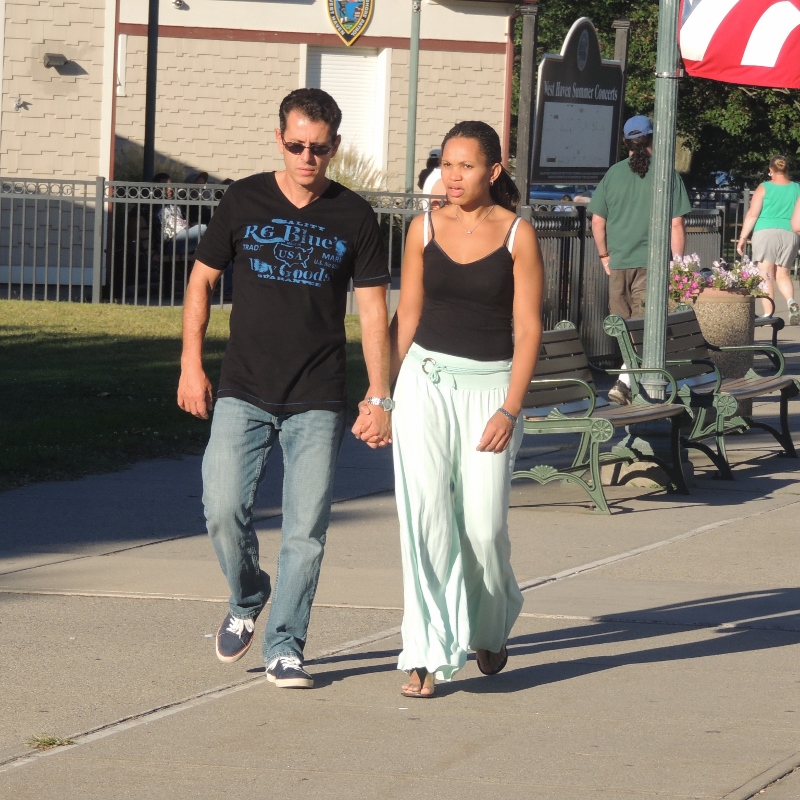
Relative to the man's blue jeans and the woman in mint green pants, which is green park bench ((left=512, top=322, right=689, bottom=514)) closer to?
the woman in mint green pants

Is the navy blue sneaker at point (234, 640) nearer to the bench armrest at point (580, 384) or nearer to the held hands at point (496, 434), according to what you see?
the held hands at point (496, 434)

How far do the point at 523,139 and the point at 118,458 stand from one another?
464 cm

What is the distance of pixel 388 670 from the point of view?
5426mm

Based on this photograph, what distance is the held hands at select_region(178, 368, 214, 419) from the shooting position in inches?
197

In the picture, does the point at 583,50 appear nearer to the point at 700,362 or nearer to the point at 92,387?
the point at 700,362

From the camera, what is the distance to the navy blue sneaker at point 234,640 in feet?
17.2

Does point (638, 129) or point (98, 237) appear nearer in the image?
point (638, 129)

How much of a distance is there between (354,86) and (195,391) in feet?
76.0

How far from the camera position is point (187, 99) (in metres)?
26.6

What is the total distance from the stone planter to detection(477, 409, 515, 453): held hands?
6817 millimetres

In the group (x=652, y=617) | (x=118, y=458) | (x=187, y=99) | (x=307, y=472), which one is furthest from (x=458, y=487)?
(x=187, y=99)

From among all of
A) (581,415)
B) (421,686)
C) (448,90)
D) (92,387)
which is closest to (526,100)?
(92,387)

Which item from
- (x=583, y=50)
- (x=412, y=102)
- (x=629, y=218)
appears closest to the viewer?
(x=629, y=218)

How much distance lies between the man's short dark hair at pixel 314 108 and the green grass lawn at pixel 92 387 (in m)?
4.17
